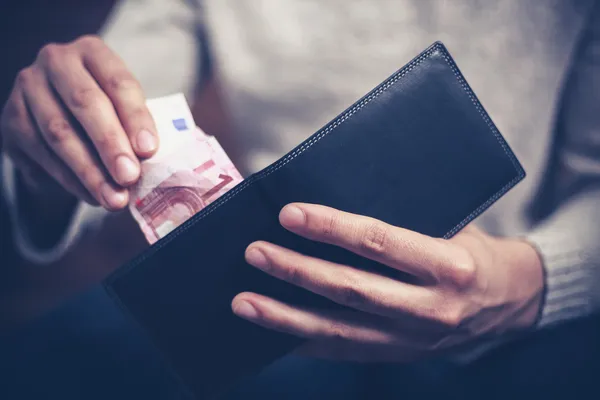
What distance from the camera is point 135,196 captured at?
64 cm

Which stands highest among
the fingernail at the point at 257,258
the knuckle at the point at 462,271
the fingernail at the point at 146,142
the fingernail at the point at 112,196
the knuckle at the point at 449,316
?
the fingernail at the point at 146,142

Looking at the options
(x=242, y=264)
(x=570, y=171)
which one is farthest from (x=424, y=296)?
(x=570, y=171)

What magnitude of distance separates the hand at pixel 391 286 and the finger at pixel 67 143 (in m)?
0.25

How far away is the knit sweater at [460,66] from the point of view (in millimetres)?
711

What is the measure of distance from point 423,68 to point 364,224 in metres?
0.23

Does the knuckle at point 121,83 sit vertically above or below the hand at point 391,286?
above

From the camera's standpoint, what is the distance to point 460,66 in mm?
771

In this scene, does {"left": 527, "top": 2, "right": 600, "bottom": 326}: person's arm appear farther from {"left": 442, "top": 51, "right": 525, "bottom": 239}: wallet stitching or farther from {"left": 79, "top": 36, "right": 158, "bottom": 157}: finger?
{"left": 79, "top": 36, "right": 158, "bottom": 157}: finger

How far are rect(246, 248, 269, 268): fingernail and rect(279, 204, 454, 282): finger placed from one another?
0.06m

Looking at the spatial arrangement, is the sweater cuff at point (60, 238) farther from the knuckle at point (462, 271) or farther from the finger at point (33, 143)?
the knuckle at point (462, 271)

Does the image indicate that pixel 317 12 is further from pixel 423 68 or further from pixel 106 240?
pixel 106 240

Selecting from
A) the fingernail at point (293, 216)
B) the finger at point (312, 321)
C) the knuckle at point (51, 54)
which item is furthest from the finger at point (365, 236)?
the knuckle at point (51, 54)

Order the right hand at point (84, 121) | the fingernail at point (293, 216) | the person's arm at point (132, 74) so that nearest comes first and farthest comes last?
the fingernail at point (293, 216) < the right hand at point (84, 121) < the person's arm at point (132, 74)

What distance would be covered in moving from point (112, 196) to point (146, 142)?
0.10 m
